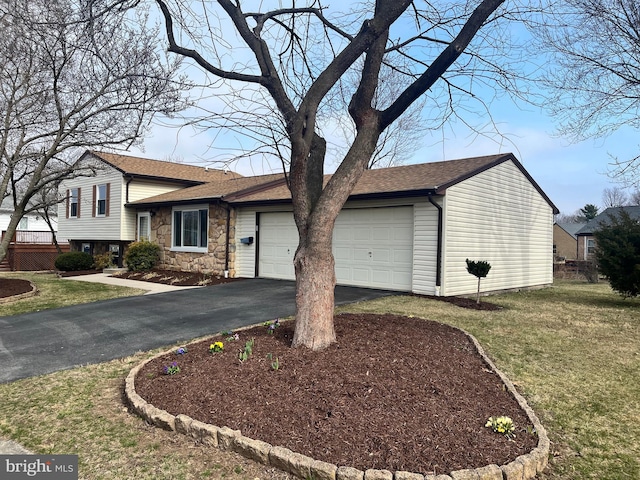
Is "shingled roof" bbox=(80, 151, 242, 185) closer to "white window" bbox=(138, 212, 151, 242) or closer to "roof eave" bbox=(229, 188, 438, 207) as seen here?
"white window" bbox=(138, 212, 151, 242)

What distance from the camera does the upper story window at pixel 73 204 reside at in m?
20.4

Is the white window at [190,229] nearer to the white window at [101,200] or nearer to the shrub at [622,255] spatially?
the white window at [101,200]

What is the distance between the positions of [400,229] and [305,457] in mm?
8645

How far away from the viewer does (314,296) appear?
15.5ft

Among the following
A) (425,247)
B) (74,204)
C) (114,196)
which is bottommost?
(425,247)

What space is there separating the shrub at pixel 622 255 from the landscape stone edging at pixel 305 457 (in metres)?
8.71

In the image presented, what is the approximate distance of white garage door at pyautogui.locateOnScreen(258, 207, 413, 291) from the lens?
35.9ft

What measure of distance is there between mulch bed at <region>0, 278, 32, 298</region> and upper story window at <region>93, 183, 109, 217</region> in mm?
6827

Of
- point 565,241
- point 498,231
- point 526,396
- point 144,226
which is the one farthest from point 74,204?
point 565,241

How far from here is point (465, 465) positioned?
8.89ft

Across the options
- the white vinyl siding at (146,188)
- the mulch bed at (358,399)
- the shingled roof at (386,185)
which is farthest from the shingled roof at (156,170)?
the mulch bed at (358,399)

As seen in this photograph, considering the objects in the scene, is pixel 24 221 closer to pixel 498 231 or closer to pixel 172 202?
pixel 172 202

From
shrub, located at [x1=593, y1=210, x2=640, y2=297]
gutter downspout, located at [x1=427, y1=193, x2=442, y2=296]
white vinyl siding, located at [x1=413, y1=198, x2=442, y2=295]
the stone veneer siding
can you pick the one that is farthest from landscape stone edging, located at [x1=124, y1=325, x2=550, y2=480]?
the stone veneer siding

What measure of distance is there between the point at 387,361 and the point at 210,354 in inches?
77.9
